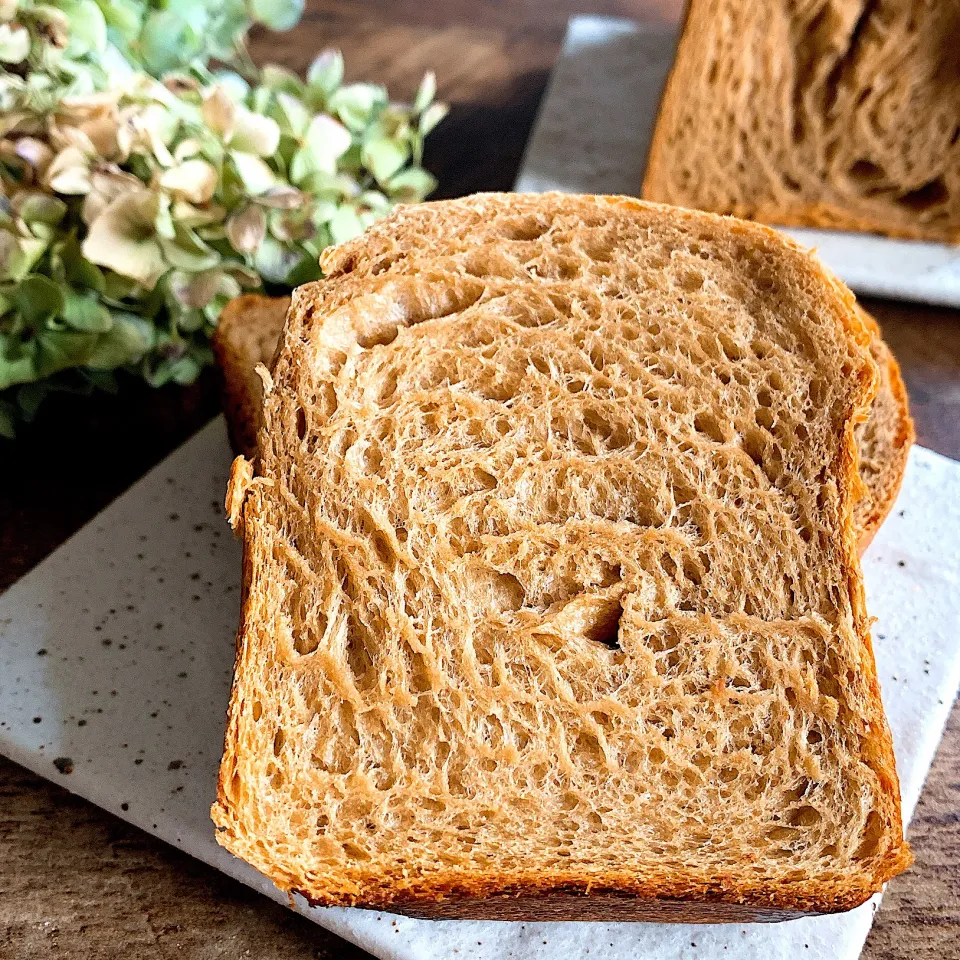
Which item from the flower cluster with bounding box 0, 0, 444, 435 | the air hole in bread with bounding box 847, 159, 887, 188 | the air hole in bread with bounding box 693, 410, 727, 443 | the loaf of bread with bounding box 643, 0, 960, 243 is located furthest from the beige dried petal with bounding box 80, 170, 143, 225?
the air hole in bread with bounding box 847, 159, 887, 188

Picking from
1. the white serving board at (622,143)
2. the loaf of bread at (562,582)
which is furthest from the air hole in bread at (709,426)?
the white serving board at (622,143)

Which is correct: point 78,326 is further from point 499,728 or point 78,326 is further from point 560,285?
point 499,728

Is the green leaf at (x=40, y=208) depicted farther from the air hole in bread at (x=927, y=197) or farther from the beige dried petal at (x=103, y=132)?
the air hole in bread at (x=927, y=197)

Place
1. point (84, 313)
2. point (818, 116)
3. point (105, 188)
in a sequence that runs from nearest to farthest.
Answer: point (105, 188)
point (84, 313)
point (818, 116)

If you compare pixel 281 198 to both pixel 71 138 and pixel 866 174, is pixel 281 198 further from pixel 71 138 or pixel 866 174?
pixel 866 174

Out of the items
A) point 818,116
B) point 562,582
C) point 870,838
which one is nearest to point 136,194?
point 562,582

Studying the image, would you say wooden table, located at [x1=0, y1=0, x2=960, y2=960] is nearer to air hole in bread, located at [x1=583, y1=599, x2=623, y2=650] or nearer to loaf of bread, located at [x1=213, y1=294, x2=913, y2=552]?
loaf of bread, located at [x1=213, y1=294, x2=913, y2=552]

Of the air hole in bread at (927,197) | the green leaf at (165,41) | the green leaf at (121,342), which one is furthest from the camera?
the air hole in bread at (927,197)
